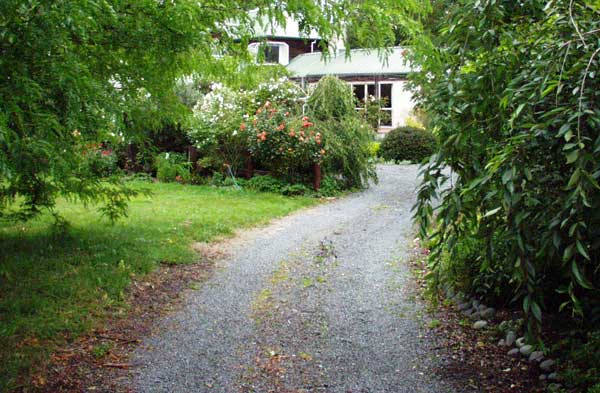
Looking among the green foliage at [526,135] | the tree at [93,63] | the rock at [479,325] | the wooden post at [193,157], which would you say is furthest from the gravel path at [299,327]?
the wooden post at [193,157]

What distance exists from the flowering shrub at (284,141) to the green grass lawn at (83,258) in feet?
5.01

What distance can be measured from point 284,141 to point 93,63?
7.67 meters

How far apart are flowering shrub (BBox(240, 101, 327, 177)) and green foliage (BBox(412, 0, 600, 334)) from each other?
8.22 meters

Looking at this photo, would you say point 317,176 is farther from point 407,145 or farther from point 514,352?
point 514,352

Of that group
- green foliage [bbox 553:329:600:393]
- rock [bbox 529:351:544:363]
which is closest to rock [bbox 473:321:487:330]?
rock [bbox 529:351:544:363]

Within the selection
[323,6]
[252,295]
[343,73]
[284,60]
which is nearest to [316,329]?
[252,295]

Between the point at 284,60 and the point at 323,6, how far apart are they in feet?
88.5

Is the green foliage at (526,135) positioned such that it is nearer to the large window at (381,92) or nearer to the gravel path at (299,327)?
the gravel path at (299,327)

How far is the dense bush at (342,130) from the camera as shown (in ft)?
42.9

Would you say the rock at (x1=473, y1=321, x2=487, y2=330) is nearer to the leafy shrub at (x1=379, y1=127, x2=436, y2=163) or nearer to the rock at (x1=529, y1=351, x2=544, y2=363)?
the rock at (x1=529, y1=351, x2=544, y2=363)

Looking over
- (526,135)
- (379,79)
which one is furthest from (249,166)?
(379,79)

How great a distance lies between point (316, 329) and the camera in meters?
5.13

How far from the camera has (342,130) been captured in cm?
1326

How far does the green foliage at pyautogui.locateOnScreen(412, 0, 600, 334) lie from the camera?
266cm
